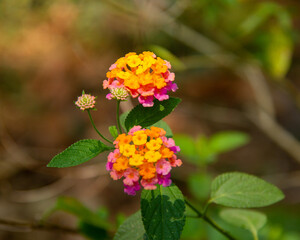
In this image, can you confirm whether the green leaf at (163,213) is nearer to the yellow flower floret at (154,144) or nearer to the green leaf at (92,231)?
the yellow flower floret at (154,144)

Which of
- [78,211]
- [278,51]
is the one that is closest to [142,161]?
[78,211]

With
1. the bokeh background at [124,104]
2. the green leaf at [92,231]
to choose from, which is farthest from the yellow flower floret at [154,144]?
the bokeh background at [124,104]

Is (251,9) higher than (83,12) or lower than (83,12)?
lower

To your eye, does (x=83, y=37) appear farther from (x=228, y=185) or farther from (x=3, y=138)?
(x=228, y=185)

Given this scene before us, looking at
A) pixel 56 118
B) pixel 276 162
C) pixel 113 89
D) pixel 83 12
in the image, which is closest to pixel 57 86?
pixel 56 118

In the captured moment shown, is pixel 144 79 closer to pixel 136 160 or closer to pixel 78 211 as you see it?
pixel 136 160
